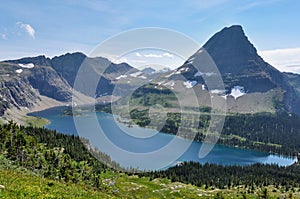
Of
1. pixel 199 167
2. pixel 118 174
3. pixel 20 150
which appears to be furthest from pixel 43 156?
pixel 199 167

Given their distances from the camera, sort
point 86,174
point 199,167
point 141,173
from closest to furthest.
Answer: point 86,174 → point 141,173 → point 199,167

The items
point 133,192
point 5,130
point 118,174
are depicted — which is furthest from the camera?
point 118,174

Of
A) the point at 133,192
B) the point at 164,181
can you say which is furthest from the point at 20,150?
the point at 164,181

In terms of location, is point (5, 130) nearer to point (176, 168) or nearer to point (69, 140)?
point (69, 140)

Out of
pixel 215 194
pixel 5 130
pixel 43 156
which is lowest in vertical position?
pixel 215 194

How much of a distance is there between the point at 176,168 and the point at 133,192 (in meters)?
48.5

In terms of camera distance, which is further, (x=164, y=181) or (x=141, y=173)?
(x=141, y=173)

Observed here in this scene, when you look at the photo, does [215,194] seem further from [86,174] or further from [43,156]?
[43,156]

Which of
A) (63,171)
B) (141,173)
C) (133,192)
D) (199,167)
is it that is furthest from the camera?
(199,167)

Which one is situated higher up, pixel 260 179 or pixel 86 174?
pixel 86 174

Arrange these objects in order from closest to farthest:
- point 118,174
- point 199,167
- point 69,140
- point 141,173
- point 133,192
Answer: point 133,192 → point 118,174 → point 141,173 → point 69,140 → point 199,167

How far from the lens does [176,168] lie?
478 ft

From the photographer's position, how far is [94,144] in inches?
6043

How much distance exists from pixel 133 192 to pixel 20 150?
4190 cm
